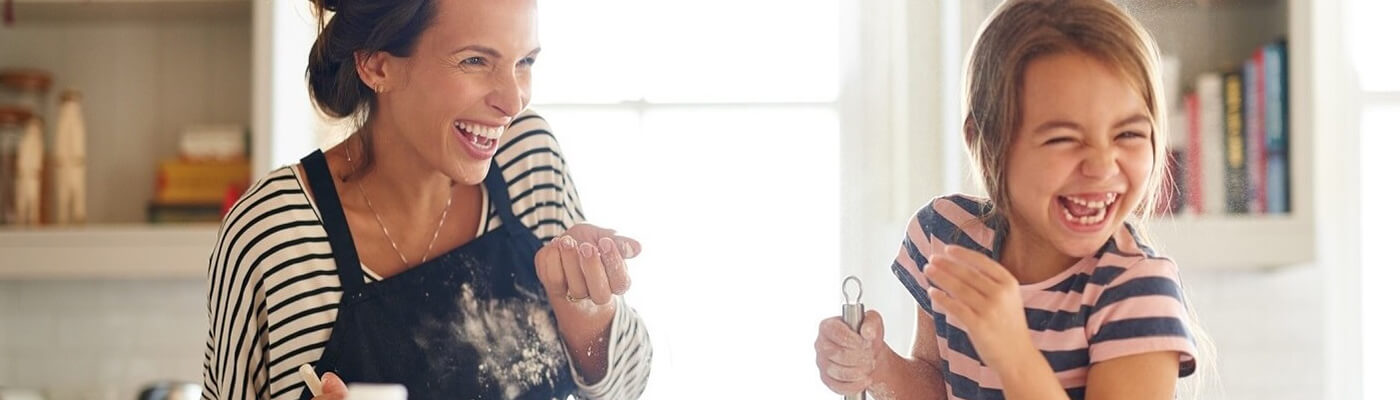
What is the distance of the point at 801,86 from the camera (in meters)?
0.84

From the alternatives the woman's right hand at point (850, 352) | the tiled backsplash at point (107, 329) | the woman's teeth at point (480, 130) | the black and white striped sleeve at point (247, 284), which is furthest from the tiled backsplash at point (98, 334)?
the woman's right hand at point (850, 352)

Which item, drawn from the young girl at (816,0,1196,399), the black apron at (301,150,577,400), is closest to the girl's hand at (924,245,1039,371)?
the young girl at (816,0,1196,399)

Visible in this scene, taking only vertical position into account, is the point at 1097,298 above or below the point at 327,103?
below

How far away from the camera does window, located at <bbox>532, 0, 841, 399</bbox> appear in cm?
83

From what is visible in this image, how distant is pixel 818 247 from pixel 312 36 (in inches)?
12.3

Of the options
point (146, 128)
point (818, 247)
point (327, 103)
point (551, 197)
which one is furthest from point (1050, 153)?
point (146, 128)

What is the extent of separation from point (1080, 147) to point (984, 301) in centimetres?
8

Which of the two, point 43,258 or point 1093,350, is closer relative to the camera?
point 1093,350

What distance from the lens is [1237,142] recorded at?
3.12 feet

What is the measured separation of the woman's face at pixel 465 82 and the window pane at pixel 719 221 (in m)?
0.05

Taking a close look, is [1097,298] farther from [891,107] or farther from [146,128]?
[146,128]

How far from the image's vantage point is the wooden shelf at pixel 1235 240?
2.35ft

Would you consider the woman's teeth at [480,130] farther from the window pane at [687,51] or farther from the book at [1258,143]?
the book at [1258,143]

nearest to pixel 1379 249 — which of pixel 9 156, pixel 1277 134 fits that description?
pixel 1277 134
